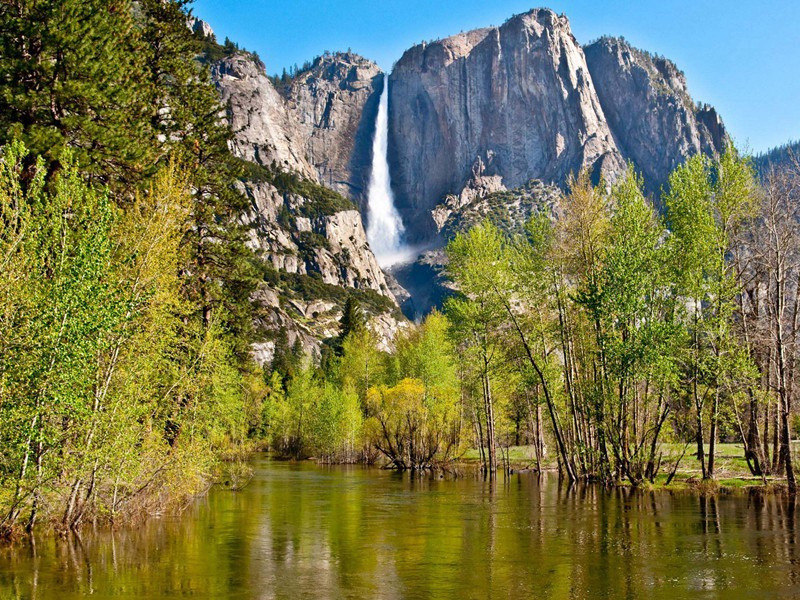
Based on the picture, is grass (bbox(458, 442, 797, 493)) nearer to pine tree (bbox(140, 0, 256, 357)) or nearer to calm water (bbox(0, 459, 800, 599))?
calm water (bbox(0, 459, 800, 599))

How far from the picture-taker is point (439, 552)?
20.2m

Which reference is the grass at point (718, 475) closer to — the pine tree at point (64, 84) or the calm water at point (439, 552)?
the calm water at point (439, 552)

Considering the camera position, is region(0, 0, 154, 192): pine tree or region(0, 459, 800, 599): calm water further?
region(0, 0, 154, 192): pine tree

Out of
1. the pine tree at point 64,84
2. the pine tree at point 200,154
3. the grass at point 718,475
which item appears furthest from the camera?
the pine tree at point 200,154

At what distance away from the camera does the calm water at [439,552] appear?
1533cm

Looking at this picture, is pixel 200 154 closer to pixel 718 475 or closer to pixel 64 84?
pixel 64 84

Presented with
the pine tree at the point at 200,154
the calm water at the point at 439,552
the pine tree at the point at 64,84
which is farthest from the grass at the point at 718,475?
the pine tree at the point at 64,84

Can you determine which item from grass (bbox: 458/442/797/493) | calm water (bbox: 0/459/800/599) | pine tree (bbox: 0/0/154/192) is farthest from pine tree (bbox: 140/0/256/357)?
grass (bbox: 458/442/797/493)

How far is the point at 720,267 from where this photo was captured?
116 feet

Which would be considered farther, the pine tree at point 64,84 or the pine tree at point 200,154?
the pine tree at point 200,154

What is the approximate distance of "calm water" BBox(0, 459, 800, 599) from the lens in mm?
15328

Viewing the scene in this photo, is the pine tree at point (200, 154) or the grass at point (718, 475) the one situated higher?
the pine tree at point (200, 154)

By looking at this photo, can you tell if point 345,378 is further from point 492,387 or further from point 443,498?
point 443,498

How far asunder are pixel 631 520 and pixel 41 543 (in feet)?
65.7
